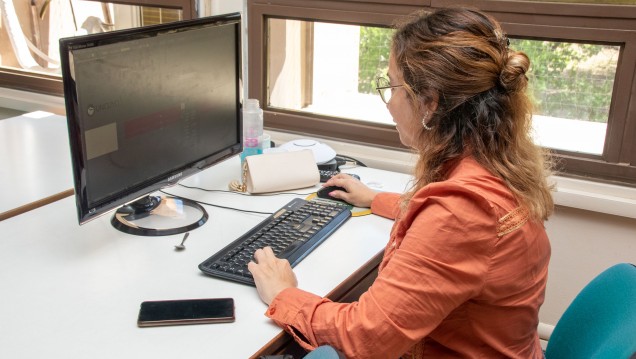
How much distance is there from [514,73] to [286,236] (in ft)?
2.08

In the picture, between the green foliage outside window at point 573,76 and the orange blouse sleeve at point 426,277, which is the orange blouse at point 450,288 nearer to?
the orange blouse sleeve at point 426,277

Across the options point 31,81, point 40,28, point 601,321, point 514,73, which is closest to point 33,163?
point 31,81

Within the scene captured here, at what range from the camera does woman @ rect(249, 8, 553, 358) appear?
42.4 inches

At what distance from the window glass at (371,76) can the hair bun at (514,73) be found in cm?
79

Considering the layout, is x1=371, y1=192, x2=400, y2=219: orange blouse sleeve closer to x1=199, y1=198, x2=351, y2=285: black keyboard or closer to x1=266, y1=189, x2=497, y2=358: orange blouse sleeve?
x1=199, y1=198, x2=351, y2=285: black keyboard

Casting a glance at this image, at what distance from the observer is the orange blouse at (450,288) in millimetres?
1071

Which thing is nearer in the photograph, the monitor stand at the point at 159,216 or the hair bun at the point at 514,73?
the hair bun at the point at 514,73

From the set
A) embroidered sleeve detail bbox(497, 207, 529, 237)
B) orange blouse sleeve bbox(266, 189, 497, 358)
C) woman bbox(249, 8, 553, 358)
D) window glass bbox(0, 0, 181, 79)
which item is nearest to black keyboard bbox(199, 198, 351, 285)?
woman bbox(249, 8, 553, 358)

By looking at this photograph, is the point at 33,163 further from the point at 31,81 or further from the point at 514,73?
the point at 514,73

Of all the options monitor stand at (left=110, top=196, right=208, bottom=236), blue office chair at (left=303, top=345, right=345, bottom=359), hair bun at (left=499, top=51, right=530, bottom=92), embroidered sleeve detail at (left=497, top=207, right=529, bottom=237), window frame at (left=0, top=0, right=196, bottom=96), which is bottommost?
monitor stand at (left=110, top=196, right=208, bottom=236)

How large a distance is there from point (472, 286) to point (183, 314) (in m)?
0.51

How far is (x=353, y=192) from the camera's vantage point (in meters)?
1.75

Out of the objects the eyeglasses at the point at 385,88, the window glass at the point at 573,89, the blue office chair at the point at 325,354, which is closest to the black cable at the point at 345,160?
the window glass at the point at 573,89

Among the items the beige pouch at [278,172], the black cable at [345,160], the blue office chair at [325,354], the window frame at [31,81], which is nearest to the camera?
the blue office chair at [325,354]
